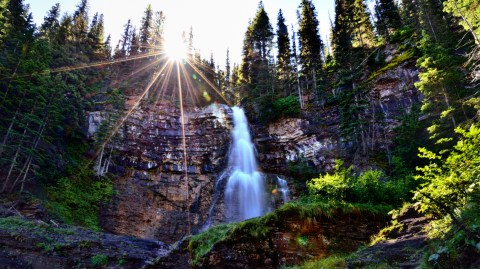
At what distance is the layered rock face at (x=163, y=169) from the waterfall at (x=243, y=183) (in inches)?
50.3

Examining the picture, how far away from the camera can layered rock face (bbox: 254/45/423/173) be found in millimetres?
25891

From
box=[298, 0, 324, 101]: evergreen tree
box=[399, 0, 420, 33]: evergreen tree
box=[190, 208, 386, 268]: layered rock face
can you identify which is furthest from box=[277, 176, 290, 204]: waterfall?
box=[399, 0, 420, 33]: evergreen tree

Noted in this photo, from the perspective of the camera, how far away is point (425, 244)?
6375 millimetres

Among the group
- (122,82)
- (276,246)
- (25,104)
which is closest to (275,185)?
(276,246)

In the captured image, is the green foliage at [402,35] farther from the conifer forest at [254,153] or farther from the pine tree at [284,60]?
the pine tree at [284,60]

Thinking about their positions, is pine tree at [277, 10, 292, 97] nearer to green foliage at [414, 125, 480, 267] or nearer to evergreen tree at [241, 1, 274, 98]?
evergreen tree at [241, 1, 274, 98]

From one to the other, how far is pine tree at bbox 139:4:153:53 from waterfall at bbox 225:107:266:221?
28807 mm

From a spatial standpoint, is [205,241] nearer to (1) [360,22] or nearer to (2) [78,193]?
(2) [78,193]

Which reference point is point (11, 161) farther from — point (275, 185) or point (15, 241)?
point (275, 185)

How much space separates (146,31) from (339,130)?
141 feet

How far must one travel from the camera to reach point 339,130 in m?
27.7

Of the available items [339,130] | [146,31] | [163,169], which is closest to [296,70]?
[339,130]

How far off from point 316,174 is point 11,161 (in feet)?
78.2

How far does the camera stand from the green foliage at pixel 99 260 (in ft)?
41.1
